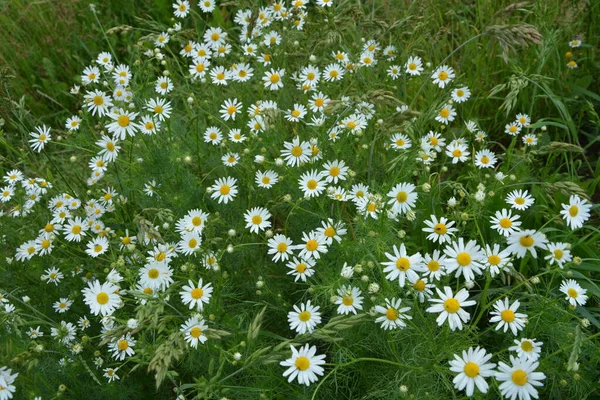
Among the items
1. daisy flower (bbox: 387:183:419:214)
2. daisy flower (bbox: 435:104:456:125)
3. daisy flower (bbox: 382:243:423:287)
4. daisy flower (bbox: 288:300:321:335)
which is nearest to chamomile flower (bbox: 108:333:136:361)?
daisy flower (bbox: 288:300:321:335)

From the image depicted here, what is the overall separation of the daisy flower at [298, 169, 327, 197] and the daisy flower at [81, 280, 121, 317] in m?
0.93

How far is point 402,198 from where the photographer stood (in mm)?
2330

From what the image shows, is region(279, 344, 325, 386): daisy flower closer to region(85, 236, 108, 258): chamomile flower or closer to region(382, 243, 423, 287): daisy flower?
region(382, 243, 423, 287): daisy flower

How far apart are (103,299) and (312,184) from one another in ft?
3.41

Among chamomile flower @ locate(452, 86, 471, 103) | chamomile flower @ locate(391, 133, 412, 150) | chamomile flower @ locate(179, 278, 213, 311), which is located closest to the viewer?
chamomile flower @ locate(179, 278, 213, 311)

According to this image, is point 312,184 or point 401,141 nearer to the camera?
point 312,184

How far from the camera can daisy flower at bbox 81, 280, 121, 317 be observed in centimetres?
229

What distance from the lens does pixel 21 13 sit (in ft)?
16.3

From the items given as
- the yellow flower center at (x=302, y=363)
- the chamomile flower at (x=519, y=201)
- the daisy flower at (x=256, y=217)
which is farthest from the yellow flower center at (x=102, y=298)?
the chamomile flower at (x=519, y=201)

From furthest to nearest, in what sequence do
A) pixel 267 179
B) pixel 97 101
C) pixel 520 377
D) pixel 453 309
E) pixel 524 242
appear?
1. pixel 97 101
2. pixel 267 179
3. pixel 524 242
4. pixel 453 309
5. pixel 520 377

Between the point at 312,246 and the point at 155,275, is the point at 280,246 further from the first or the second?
the point at 155,275

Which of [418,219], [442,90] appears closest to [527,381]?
[418,219]

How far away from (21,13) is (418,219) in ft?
13.6

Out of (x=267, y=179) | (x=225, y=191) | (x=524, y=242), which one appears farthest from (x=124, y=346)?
(x=524, y=242)
